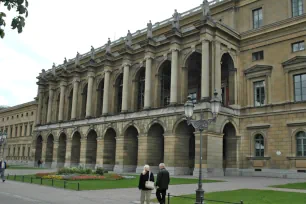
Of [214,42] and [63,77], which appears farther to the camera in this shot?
[63,77]

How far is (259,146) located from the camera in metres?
39.2

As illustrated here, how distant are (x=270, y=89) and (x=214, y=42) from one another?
834 centimetres

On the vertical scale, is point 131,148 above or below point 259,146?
below

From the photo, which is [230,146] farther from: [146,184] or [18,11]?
[18,11]

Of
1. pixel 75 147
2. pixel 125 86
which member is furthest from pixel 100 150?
pixel 125 86

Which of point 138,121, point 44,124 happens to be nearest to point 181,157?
point 138,121

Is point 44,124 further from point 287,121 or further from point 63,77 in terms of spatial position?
point 287,121

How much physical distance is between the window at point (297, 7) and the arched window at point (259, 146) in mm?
14440

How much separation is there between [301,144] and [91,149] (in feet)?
104

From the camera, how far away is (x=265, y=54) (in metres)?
40.2

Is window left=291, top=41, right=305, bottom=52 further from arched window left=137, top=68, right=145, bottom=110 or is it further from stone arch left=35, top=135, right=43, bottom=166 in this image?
stone arch left=35, top=135, right=43, bottom=166

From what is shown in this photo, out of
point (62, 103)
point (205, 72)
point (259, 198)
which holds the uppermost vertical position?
point (205, 72)

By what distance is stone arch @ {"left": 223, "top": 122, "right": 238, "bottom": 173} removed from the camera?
132ft

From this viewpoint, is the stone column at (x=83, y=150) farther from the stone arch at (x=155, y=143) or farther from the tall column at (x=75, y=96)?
the stone arch at (x=155, y=143)
